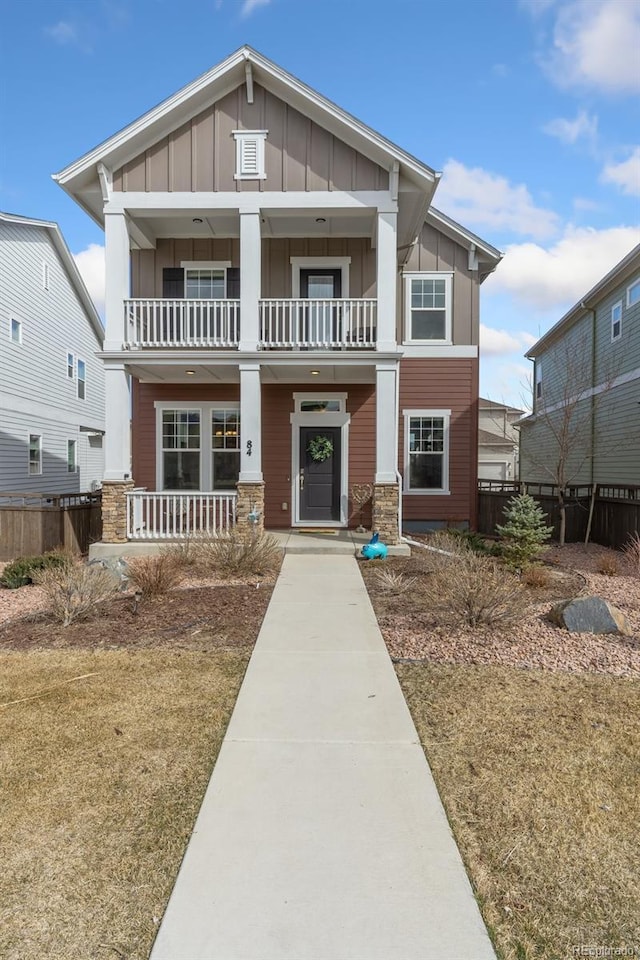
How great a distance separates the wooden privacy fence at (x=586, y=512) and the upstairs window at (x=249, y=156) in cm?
881

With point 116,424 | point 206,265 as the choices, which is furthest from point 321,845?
point 206,265

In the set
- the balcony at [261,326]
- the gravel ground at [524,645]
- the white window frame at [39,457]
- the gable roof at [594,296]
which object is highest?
the gable roof at [594,296]

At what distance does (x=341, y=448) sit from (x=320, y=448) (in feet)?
1.66

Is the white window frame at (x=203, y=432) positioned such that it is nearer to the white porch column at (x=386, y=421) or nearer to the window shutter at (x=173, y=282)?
the window shutter at (x=173, y=282)

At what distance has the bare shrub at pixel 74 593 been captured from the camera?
20.3 feet

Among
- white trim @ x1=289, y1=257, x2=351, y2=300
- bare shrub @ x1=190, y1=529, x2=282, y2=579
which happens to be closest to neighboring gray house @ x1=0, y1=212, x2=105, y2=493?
white trim @ x1=289, y1=257, x2=351, y2=300

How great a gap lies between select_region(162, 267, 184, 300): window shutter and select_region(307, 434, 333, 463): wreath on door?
182 inches

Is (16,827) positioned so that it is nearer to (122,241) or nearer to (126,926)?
(126,926)

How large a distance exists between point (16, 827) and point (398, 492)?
8613 millimetres

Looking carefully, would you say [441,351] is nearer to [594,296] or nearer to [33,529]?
[594,296]

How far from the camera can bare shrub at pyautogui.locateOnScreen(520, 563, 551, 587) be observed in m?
7.90

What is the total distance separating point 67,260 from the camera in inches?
→ 746

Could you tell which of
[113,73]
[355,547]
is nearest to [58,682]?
[355,547]

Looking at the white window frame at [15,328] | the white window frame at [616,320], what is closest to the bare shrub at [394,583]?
the white window frame at [616,320]
